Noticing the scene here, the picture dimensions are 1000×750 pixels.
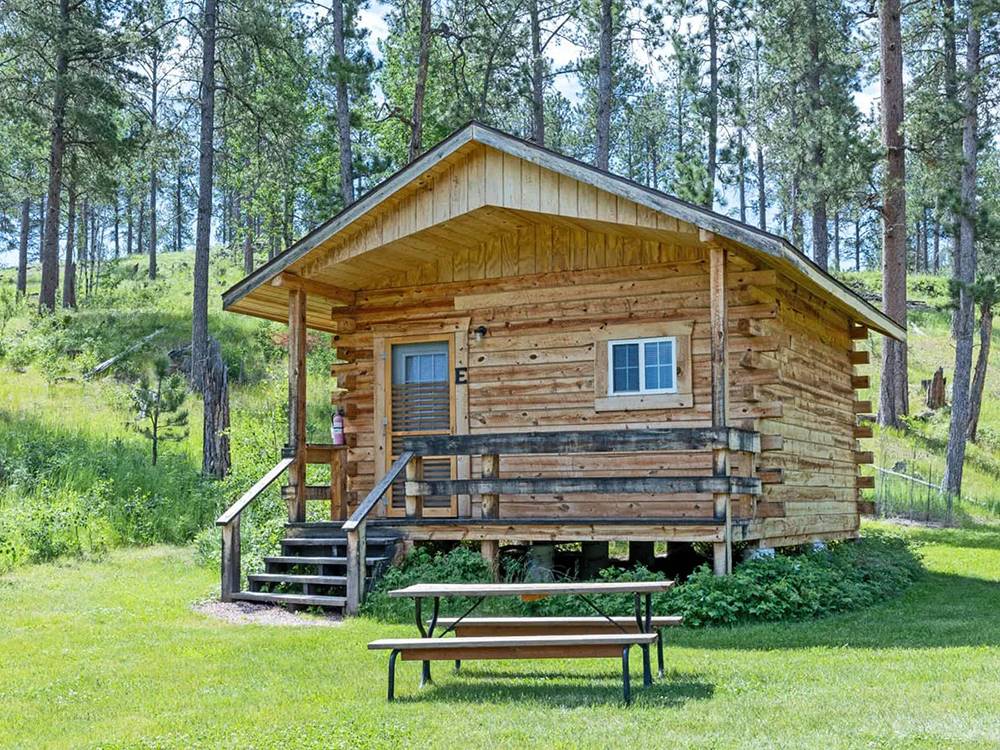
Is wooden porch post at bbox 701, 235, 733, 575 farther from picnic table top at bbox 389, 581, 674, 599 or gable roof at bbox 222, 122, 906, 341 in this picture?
picnic table top at bbox 389, 581, 674, 599

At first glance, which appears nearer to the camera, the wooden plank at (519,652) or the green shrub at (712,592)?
the wooden plank at (519,652)

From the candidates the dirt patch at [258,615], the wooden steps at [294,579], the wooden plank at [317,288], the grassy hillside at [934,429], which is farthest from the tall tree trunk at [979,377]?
the dirt patch at [258,615]

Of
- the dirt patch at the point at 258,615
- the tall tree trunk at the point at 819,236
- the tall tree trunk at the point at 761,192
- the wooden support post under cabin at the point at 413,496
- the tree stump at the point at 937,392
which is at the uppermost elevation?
the tall tree trunk at the point at 761,192

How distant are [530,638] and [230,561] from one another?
19.8 ft

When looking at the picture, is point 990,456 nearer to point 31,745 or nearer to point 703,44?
point 703,44

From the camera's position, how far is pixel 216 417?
1998 cm

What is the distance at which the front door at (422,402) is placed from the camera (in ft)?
46.8

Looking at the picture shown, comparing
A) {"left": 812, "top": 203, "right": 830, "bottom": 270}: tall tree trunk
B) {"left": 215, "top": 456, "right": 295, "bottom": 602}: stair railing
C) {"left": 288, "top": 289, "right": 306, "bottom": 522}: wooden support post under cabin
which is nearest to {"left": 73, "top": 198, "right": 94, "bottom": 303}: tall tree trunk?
{"left": 812, "top": 203, "right": 830, "bottom": 270}: tall tree trunk

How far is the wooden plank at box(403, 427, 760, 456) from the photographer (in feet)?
37.2

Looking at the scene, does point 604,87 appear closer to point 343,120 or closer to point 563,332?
point 343,120

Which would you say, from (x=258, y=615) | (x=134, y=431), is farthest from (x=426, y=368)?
(x=134, y=431)

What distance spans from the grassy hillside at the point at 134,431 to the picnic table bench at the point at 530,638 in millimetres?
6954

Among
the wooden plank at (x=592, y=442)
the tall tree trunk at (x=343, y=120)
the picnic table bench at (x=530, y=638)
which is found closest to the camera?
the picnic table bench at (x=530, y=638)

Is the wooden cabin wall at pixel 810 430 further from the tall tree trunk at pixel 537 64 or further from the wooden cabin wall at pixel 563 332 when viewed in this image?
the tall tree trunk at pixel 537 64
